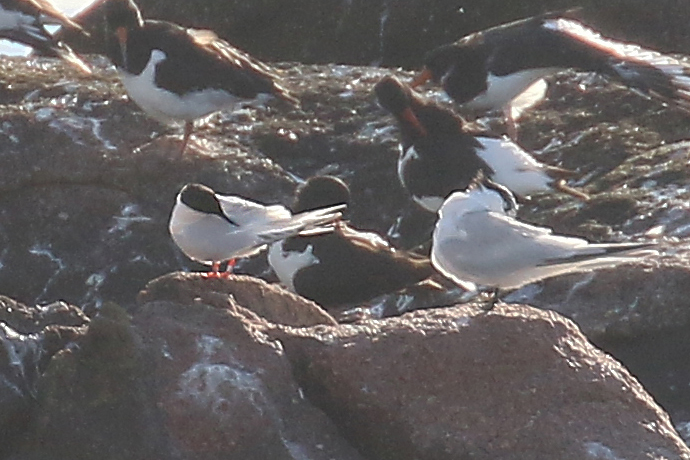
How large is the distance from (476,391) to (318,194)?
3.95 m

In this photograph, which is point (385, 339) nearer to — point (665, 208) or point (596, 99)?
point (665, 208)

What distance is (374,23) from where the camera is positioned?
640 inches

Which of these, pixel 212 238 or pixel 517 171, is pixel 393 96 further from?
pixel 212 238

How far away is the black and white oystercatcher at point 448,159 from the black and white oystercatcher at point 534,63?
906 mm

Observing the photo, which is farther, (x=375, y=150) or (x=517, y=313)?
(x=375, y=150)

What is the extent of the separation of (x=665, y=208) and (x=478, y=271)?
310 centimetres

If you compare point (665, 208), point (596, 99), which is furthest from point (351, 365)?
point (596, 99)

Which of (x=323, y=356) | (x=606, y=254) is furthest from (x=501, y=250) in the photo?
(x=323, y=356)

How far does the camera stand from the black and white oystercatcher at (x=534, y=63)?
1102cm

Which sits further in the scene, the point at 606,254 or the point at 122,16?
the point at 122,16

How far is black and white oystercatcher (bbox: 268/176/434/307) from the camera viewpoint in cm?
953

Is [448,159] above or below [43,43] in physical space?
above

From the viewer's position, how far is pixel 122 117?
11703 millimetres

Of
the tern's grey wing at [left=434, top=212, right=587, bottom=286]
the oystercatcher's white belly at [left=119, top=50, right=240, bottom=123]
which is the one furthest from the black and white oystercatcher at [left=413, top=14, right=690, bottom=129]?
the tern's grey wing at [left=434, top=212, right=587, bottom=286]
